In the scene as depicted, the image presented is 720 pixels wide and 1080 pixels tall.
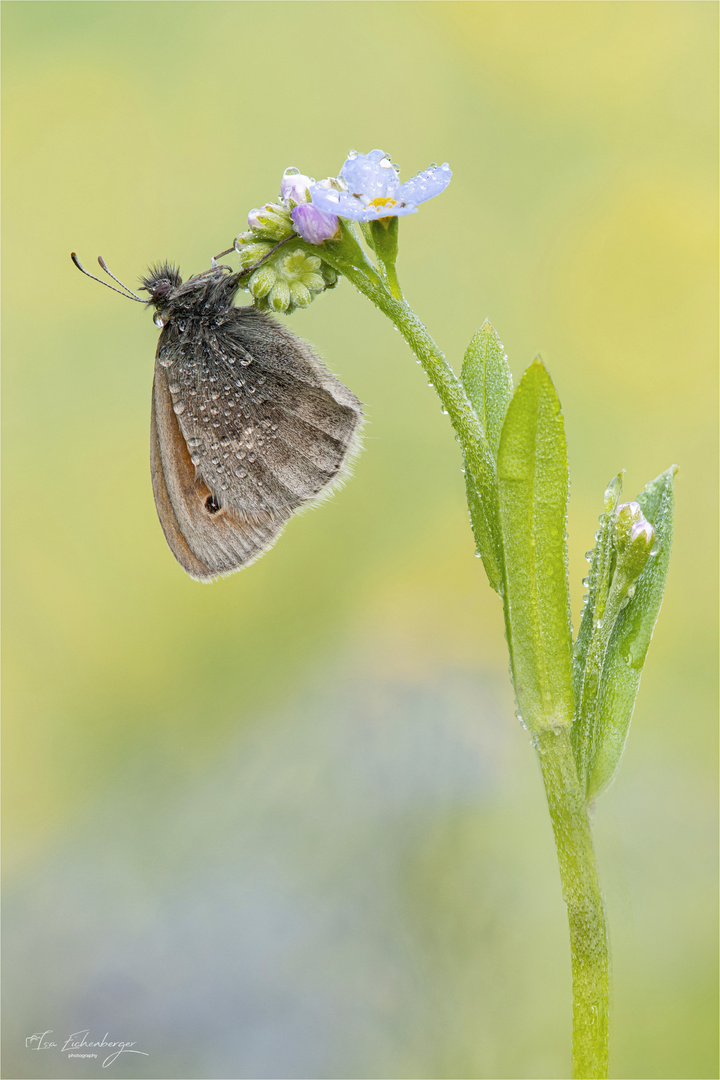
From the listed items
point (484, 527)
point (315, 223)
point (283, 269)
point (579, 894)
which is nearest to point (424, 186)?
point (315, 223)

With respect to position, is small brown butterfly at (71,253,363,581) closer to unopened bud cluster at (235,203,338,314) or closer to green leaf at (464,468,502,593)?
unopened bud cluster at (235,203,338,314)

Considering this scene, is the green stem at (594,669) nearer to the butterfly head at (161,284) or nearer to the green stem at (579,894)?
the green stem at (579,894)

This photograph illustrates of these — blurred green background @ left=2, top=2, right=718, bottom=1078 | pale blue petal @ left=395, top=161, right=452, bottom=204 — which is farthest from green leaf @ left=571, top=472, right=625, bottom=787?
blurred green background @ left=2, top=2, right=718, bottom=1078

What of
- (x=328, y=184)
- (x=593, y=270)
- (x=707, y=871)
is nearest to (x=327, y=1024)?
(x=707, y=871)

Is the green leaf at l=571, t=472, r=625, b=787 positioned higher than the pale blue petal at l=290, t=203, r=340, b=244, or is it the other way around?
the pale blue petal at l=290, t=203, r=340, b=244
